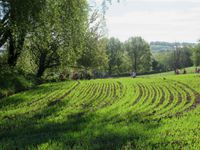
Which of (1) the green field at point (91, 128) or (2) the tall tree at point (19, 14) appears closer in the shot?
(1) the green field at point (91, 128)

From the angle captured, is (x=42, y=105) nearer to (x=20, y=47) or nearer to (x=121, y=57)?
(x=20, y=47)

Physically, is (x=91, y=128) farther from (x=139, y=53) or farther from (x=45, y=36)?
(x=139, y=53)

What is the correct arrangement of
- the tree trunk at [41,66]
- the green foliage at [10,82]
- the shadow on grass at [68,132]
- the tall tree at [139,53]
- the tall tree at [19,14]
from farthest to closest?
the tall tree at [139,53] < the tree trunk at [41,66] < the green foliage at [10,82] < the tall tree at [19,14] < the shadow on grass at [68,132]

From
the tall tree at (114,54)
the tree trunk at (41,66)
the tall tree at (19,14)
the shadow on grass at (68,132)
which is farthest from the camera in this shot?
the tall tree at (114,54)

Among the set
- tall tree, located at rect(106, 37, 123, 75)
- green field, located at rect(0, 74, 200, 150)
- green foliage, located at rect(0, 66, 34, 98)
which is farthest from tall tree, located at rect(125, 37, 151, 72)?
green field, located at rect(0, 74, 200, 150)

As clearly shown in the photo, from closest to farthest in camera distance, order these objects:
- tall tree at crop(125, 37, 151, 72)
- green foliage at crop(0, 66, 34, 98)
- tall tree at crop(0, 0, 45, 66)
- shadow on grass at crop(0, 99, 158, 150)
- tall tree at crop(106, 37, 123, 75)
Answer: shadow on grass at crop(0, 99, 158, 150) < tall tree at crop(0, 0, 45, 66) < green foliage at crop(0, 66, 34, 98) < tall tree at crop(106, 37, 123, 75) < tall tree at crop(125, 37, 151, 72)

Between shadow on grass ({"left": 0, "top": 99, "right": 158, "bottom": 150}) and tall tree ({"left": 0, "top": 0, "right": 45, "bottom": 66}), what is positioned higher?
tall tree ({"left": 0, "top": 0, "right": 45, "bottom": 66})

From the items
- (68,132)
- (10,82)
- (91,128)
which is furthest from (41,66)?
(68,132)

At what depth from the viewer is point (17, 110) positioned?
19250mm

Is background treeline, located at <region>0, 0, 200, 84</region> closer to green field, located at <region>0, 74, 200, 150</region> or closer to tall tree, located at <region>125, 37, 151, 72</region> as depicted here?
green field, located at <region>0, 74, 200, 150</region>

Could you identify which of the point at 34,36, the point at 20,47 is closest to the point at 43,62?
the point at 20,47

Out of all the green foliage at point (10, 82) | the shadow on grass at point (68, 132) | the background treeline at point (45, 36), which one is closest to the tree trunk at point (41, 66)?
the background treeline at point (45, 36)

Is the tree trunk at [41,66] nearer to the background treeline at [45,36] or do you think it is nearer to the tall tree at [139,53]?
the background treeline at [45,36]

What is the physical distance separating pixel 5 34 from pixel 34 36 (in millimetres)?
4731
